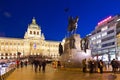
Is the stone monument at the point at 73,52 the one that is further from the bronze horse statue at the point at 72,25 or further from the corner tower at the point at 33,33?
the corner tower at the point at 33,33

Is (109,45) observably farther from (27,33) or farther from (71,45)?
(27,33)

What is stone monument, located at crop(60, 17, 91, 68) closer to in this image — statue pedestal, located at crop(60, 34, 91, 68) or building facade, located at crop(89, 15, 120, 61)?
statue pedestal, located at crop(60, 34, 91, 68)

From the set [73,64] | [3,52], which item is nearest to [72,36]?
[73,64]

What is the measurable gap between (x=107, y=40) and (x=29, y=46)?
285ft

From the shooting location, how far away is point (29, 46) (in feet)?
606

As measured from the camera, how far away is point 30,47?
185875mm

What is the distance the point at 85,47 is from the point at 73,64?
508cm

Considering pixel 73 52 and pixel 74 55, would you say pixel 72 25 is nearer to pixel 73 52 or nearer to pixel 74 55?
pixel 73 52

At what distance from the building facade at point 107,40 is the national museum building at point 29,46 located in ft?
215

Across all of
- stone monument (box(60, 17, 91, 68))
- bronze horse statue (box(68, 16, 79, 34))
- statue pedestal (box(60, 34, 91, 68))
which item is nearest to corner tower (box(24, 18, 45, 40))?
bronze horse statue (box(68, 16, 79, 34))

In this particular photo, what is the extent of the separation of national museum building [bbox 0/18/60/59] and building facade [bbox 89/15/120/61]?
65.5 m

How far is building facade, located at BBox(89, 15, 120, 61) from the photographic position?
103 meters

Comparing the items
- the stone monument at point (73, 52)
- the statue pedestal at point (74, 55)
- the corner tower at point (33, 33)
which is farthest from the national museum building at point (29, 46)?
the statue pedestal at point (74, 55)

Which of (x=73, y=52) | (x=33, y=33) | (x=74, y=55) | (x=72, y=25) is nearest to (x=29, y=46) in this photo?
(x=33, y=33)
